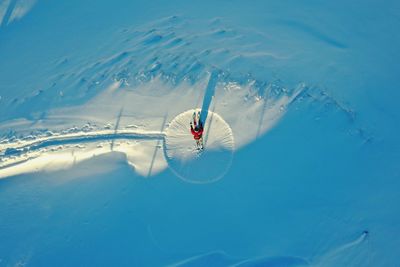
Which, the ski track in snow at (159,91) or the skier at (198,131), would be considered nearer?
the skier at (198,131)

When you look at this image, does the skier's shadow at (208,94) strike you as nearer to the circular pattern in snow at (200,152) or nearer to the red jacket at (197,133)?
the circular pattern in snow at (200,152)

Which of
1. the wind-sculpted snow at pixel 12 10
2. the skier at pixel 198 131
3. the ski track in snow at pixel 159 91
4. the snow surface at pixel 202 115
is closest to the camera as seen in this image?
the snow surface at pixel 202 115

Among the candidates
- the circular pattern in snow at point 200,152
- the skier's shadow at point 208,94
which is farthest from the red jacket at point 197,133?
the skier's shadow at point 208,94

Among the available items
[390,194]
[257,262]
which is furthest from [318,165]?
[257,262]

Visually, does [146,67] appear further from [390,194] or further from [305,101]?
[390,194]

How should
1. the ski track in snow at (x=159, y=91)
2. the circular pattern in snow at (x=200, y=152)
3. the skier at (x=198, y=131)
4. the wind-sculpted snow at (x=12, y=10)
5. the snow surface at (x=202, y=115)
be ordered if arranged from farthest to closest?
the wind-sculpted snow at (x=12, y=10), the ski track in snow at (x=159, y=91), the circular pattern in snow at (x=200, y=152), the skier at (x=198, y=131), the snow surface at (x=202, y=115)

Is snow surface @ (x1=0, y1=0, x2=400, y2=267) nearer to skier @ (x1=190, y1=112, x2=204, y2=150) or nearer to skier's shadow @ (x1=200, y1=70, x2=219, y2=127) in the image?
skier's shadow @ (x1=200, y1=70, x2=219, y2=127)
